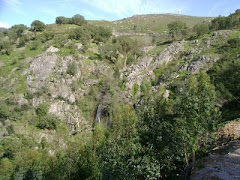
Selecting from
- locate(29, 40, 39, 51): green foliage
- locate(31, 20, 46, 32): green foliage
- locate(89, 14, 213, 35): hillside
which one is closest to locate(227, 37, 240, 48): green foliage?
locate(29, 40, 39, 51): green foliage

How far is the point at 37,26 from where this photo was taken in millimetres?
78875

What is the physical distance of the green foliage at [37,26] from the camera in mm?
79044

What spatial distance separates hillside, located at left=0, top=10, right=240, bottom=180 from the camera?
Result: 1173cm

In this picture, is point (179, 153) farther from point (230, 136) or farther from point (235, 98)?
point (235, 98)

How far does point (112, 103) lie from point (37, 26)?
56.6 metres

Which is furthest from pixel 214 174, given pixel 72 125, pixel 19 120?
pixel 19 120

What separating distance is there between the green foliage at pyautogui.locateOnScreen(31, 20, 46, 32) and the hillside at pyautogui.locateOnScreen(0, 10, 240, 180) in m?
0.39

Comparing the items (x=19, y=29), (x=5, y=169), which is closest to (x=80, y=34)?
(x=19, y=29)

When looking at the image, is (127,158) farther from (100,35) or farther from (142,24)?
(142,24)

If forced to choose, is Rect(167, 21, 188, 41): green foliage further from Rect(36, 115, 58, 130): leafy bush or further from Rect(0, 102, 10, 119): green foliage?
Rect(0, 102, 10, 119): green foliage

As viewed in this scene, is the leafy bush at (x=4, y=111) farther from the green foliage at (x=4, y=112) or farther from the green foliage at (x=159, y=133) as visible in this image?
the green foliage at (x=159, y=133)

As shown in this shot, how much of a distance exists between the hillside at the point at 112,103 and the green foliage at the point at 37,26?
1.27 ft

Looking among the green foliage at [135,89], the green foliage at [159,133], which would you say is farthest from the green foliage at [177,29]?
the green foliage at [159,133]

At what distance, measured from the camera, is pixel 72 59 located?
5431 cm
